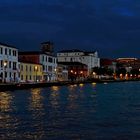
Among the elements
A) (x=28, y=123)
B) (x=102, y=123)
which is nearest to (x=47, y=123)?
(x=28, y=123)

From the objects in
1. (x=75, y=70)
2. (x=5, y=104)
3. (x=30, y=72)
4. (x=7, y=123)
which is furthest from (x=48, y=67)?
(x=7, y=123)

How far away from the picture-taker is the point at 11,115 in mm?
34125

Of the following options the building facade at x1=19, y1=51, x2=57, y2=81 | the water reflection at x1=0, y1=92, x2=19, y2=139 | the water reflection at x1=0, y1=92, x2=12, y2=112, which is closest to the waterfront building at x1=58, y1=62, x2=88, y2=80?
the building facade at x1=19, y1=51, x2=57, y2=81

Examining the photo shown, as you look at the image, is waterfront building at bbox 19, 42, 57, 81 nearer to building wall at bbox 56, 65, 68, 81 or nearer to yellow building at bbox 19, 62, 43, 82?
yellow building at bbox 19, 62, 43, 82

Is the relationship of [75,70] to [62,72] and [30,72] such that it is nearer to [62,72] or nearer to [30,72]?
[62,72]

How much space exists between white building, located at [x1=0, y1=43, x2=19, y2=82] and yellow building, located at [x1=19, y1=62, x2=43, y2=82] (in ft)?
15.4

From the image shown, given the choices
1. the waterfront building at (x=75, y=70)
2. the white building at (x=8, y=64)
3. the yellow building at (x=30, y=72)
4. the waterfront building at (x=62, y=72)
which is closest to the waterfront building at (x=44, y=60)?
the yellow building at (x=30, y=72)

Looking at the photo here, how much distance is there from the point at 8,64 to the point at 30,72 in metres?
16.9

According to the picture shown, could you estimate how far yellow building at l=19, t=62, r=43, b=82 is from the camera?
114 m

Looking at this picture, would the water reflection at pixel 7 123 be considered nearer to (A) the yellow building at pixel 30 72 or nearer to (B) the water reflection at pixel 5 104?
(B) the water reflection at pixel 5 104

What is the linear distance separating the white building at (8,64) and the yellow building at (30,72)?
4703 mm

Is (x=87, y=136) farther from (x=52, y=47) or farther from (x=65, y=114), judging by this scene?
(x=52, y=47)

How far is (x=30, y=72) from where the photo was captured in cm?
11869

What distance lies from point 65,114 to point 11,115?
412 cm
